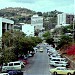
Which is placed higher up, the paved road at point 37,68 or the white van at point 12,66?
the white van at point 12,66

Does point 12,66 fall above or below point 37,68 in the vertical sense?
above

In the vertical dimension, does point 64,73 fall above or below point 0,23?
below

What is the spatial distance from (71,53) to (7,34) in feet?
42.3

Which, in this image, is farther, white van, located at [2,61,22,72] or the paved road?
white van, located at [2,61,22,72]

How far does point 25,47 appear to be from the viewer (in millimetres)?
70312

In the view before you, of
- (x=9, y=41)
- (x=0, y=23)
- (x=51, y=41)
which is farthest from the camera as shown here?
(x=51, y=41)

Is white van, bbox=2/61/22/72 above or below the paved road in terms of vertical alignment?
above

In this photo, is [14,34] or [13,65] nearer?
[13,65]

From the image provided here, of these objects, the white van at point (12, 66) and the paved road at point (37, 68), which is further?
the white van at point (12, 66)

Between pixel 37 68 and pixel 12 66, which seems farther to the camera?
pixel 37 68

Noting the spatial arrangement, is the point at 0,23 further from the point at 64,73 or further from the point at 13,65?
the point at 64,73

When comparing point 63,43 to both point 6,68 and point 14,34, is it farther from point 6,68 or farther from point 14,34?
point 6,68

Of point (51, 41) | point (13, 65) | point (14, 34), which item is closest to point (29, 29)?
point (51, 41)

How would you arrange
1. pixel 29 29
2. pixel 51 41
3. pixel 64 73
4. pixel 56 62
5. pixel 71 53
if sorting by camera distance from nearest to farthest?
pixel 64 73 < pixel 56 62 < pixel 71 53 < pixel 51 41 < pixel 29 29
